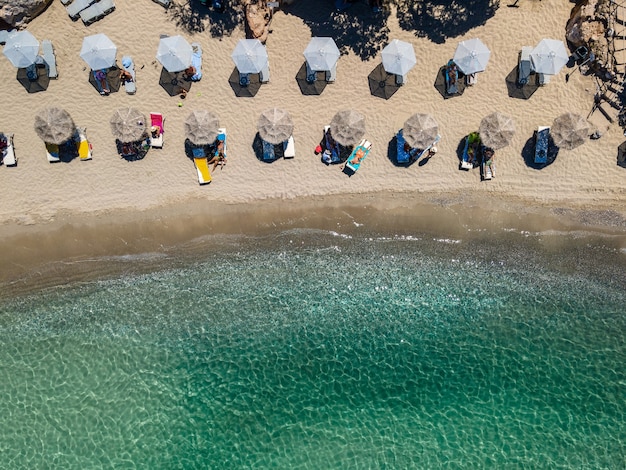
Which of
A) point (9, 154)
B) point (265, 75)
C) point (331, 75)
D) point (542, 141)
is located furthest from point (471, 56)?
point (9, 154)

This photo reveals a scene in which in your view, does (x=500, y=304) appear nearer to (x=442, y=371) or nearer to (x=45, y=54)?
(x=442, y=371)

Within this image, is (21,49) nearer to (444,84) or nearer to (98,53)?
(98,53)

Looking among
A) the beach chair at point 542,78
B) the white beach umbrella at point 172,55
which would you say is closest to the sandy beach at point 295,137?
the beach chair at point 542,78

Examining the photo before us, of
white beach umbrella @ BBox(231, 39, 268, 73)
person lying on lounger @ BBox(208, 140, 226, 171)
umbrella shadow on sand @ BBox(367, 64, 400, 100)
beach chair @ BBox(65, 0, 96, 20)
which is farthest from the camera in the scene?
umbrella shadow on sand @ BBox(367, 64, 400, 100)

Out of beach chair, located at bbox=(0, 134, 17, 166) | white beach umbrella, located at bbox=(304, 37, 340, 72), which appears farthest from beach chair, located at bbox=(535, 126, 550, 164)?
beach chair, located at bbox=(0, 134, 17, 166)

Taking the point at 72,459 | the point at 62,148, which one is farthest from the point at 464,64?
the point at 72,459

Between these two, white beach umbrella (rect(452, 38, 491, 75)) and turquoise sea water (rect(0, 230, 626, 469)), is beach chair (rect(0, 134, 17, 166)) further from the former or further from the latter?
white beach umbrella (rect(452, 38, 491, 75))

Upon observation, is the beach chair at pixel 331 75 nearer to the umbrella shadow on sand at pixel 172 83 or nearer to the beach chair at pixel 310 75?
the beach chair at pixel 310 75
